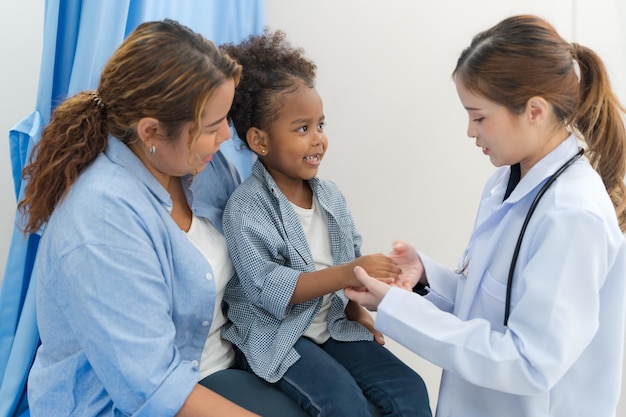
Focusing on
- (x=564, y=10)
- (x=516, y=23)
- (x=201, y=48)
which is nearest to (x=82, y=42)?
(x=201, y=48)

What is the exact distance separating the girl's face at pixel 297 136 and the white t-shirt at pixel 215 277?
0.72 feet

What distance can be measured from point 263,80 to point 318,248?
1.31 ft

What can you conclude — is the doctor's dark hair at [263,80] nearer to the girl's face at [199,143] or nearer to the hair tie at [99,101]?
the girl's face at [199,143]

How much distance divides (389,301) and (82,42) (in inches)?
33.0

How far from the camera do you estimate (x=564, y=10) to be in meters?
2.07

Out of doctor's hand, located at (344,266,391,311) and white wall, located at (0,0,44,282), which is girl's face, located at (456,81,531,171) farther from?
white wall, located at (0,0,44,282)

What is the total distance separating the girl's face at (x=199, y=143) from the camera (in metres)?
1.32

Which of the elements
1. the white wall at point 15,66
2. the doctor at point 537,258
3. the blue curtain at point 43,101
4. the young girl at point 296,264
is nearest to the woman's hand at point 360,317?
the young girl at point 296,264

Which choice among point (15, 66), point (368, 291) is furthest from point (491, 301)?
point (15, 66)

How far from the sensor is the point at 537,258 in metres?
1.19

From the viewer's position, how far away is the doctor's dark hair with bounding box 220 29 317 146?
1.60 meters

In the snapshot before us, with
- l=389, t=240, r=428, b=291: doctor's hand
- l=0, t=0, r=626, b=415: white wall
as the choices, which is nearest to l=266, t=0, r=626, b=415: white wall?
l=0, t=0, r=626, b=415: white wall

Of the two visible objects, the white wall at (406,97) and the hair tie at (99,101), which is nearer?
the hair tie at (99,101)

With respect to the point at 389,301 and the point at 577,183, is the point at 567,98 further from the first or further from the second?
the point at 389,301
